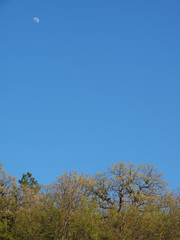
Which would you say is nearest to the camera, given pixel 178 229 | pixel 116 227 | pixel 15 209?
pixel 116 227

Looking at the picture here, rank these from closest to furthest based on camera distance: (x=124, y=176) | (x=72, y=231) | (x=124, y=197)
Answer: (x=72, y=231)
(x=124, y=197)
(x=124, y=176)

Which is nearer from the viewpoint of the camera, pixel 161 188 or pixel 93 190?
pixel 93 190

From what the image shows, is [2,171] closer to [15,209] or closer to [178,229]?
[15,209]

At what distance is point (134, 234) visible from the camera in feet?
104

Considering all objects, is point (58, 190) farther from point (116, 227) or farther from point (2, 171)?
point (2, 171)

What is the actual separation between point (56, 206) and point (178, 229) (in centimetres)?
1357

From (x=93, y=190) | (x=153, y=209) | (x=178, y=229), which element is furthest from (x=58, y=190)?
(x=93, y=190)

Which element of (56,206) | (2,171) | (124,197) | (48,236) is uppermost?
(2,171)

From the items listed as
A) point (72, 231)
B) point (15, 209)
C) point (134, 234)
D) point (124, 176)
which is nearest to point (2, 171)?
point (15, 209)

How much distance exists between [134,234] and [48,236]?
28.7ft

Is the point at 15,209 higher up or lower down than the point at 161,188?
lower down

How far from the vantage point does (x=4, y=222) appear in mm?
36062

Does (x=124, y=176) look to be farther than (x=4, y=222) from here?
Yes

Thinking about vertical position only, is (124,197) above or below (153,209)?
above
